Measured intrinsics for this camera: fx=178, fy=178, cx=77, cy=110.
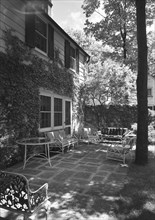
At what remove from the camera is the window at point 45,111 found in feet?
24.6

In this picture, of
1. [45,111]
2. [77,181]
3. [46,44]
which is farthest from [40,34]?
[77,181]

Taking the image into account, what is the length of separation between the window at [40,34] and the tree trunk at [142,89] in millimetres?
3869

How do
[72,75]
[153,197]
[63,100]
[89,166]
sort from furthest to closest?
[72,75]
[63,100]
[89,166]
[153,197]

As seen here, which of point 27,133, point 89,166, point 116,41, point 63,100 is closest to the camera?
point 89,166

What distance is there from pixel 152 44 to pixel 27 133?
48.3 ft

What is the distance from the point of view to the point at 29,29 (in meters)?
6.40

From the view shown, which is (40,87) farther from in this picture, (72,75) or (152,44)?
(152,44)

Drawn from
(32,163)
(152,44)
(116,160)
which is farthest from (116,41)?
(32,163)

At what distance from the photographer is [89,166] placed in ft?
18.5

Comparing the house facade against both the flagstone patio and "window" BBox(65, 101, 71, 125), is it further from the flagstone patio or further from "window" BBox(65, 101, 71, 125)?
the flagstone patio

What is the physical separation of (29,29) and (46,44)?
1.48 metres

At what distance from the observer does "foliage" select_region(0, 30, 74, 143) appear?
5426 millimetres

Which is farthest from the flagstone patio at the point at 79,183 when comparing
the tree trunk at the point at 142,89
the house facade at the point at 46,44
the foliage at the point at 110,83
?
the foliage at the point at 110,83

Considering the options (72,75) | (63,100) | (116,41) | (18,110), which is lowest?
(18,110)
